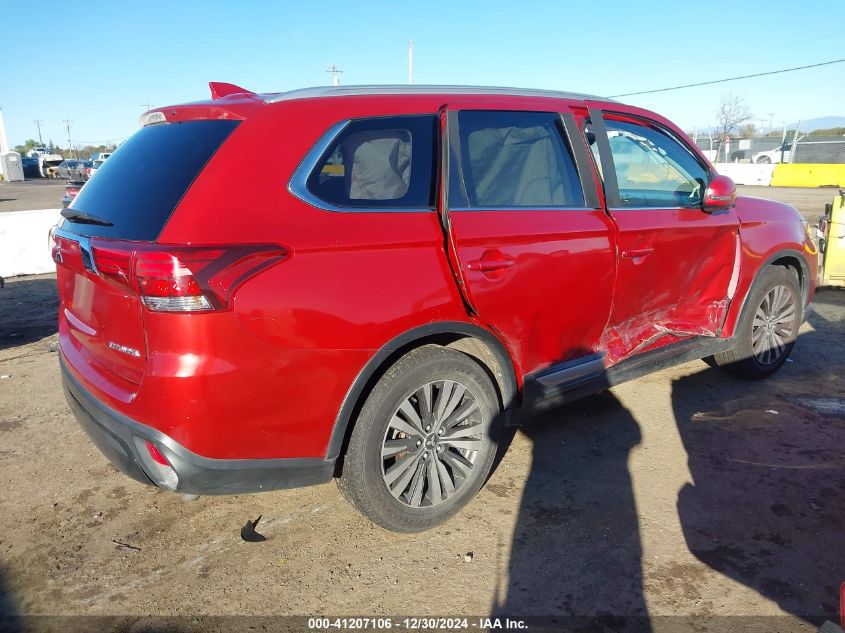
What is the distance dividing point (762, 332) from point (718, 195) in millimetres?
1330

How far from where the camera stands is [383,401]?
2578 mm

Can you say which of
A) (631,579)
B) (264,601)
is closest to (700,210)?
(631,579)

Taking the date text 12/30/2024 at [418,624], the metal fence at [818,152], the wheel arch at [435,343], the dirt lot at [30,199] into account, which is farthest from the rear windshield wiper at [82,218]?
the metal fence at [818,152]

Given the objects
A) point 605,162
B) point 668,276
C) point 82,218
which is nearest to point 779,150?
point 668,276

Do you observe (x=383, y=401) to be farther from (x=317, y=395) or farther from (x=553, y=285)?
(x=553, y=285)

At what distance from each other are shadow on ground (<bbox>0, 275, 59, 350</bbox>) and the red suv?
384cm

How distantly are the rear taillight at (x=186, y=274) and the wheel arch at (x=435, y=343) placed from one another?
25.1 inches

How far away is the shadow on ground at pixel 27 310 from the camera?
6.15m

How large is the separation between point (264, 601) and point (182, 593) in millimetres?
348

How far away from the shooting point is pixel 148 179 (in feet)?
8.19

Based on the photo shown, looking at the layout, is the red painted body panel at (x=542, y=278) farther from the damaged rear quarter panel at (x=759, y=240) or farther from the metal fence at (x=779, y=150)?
the metal fence at (x=779, y=150)

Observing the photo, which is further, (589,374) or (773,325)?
(773,325)

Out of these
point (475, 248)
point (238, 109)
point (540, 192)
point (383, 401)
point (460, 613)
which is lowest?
point (460, 613)

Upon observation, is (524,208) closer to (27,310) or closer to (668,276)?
(668,276)
